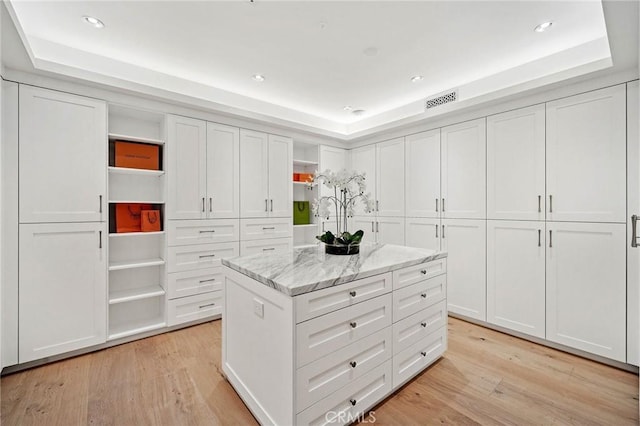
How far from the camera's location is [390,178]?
4.16 meters

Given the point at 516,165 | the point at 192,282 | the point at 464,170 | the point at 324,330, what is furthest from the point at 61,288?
the point at 516,165

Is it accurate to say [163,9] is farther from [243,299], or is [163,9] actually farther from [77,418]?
[77,418]

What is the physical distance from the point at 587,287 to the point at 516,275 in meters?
0.54

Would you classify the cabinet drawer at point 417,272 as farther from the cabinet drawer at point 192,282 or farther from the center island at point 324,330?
the cabinet drawer at point 192,282

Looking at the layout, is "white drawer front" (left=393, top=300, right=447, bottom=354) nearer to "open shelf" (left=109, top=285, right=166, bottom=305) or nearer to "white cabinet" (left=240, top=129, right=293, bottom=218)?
"white cabinet" (left=240, top=129, right=293, bottom=218)

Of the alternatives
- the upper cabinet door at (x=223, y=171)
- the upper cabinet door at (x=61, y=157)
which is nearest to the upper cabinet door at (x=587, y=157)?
the upper cabinet door at (x=223, y=171)

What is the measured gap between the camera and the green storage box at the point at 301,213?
424cm

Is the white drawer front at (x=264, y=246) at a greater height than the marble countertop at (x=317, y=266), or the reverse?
the marble countertop at (x=317, y=266)

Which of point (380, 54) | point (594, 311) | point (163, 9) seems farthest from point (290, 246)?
point (594, 311)

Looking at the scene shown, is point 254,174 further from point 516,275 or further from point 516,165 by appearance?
point 516,275

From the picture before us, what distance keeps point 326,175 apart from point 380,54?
1.37 meters

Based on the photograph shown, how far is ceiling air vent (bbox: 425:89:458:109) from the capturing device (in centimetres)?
342

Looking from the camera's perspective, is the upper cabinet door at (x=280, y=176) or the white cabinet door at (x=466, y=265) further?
the upper cabinet door at (x=280, y=176)

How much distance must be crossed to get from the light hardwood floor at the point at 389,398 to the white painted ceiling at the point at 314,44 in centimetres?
241
